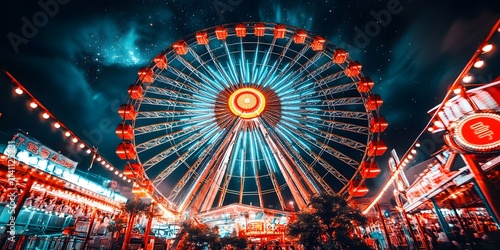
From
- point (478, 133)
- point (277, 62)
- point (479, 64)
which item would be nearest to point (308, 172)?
point (277, 62)

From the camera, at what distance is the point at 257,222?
2256 cm

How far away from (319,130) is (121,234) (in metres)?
20.3

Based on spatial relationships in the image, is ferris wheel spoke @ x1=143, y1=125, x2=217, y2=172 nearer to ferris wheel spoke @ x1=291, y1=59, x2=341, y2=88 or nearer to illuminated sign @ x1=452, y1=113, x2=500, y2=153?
ferris wheel spoke @ x1=291, y1=59, x2=341, y2=88

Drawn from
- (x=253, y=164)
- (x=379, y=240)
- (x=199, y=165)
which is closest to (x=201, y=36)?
(x=199, y=165)

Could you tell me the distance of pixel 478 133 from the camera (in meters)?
8.72

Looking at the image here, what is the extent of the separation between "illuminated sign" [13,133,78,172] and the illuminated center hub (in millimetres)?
16690

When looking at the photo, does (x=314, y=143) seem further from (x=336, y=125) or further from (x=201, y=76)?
(x=201, y=76)

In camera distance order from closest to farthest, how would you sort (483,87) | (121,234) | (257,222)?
(483,87)
(121,234)
(257,222)

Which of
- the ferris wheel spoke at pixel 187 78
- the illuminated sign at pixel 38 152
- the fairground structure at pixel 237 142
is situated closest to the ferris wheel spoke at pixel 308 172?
the fairground structure at pixel 237 142

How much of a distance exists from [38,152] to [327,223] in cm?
2404

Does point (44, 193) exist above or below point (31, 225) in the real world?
above

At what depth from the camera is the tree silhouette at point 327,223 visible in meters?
11.5

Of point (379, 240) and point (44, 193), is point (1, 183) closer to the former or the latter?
point (44, 193)

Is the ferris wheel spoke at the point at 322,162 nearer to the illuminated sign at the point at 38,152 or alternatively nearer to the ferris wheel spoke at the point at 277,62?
the ferris wheel spoke at the point at 277,62
